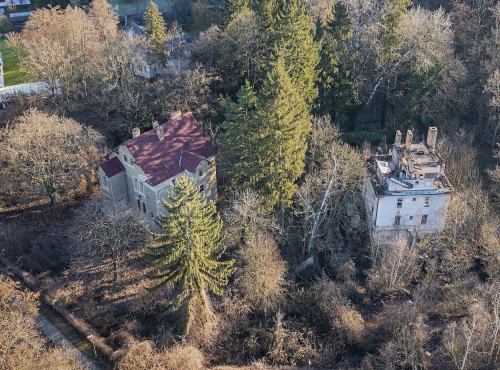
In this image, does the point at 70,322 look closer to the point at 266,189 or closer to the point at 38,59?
the point at 266,189

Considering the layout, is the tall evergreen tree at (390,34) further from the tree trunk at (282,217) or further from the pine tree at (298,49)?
the tree trunk at (282,217)

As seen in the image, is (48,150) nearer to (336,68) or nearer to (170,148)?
(170,148)

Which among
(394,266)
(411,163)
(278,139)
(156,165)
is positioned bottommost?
(394,266)

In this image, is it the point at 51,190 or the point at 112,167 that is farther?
the point at 51,190

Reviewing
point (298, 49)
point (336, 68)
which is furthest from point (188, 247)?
point (336, 68)

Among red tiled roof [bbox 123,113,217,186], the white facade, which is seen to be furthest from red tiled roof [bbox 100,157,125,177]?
the white facade

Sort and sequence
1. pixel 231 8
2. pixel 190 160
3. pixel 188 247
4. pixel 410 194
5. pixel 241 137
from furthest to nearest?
pixel 231 8
pixel 190 160
pixel 241 137
pixel 410 194
pixel 188 247

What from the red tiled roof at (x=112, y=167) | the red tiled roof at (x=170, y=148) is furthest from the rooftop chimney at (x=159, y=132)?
the red tiled roof at (x=112, y=167)
